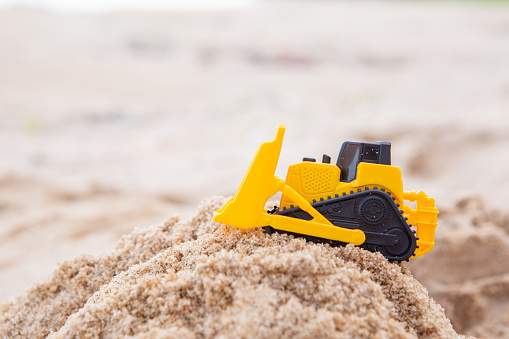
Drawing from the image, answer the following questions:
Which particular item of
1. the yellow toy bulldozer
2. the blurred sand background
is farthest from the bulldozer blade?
the blurred sand background

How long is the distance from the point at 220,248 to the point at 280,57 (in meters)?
9.40

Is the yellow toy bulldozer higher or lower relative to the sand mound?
higher

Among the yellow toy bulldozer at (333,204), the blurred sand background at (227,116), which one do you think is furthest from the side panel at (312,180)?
the blurred sand background at (227,116)

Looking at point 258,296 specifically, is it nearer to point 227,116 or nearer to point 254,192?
point 254,192

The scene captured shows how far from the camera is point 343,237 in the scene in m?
1.54

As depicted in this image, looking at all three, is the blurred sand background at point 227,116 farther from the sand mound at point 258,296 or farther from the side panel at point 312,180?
the side panel at point 312,180

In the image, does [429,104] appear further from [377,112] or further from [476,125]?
[476,125]

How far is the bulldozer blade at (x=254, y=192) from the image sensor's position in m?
1.53

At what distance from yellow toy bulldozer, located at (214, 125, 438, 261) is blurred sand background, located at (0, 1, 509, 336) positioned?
3.70 ft

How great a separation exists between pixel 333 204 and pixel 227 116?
5.51 metres

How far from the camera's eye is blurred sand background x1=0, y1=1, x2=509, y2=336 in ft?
10.2

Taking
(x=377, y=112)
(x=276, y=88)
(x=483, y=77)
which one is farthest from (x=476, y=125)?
(x=276, y=88)

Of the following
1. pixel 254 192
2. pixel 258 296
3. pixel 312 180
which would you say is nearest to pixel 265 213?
pixel 254 192

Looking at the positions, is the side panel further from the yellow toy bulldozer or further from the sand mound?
the sand mound
